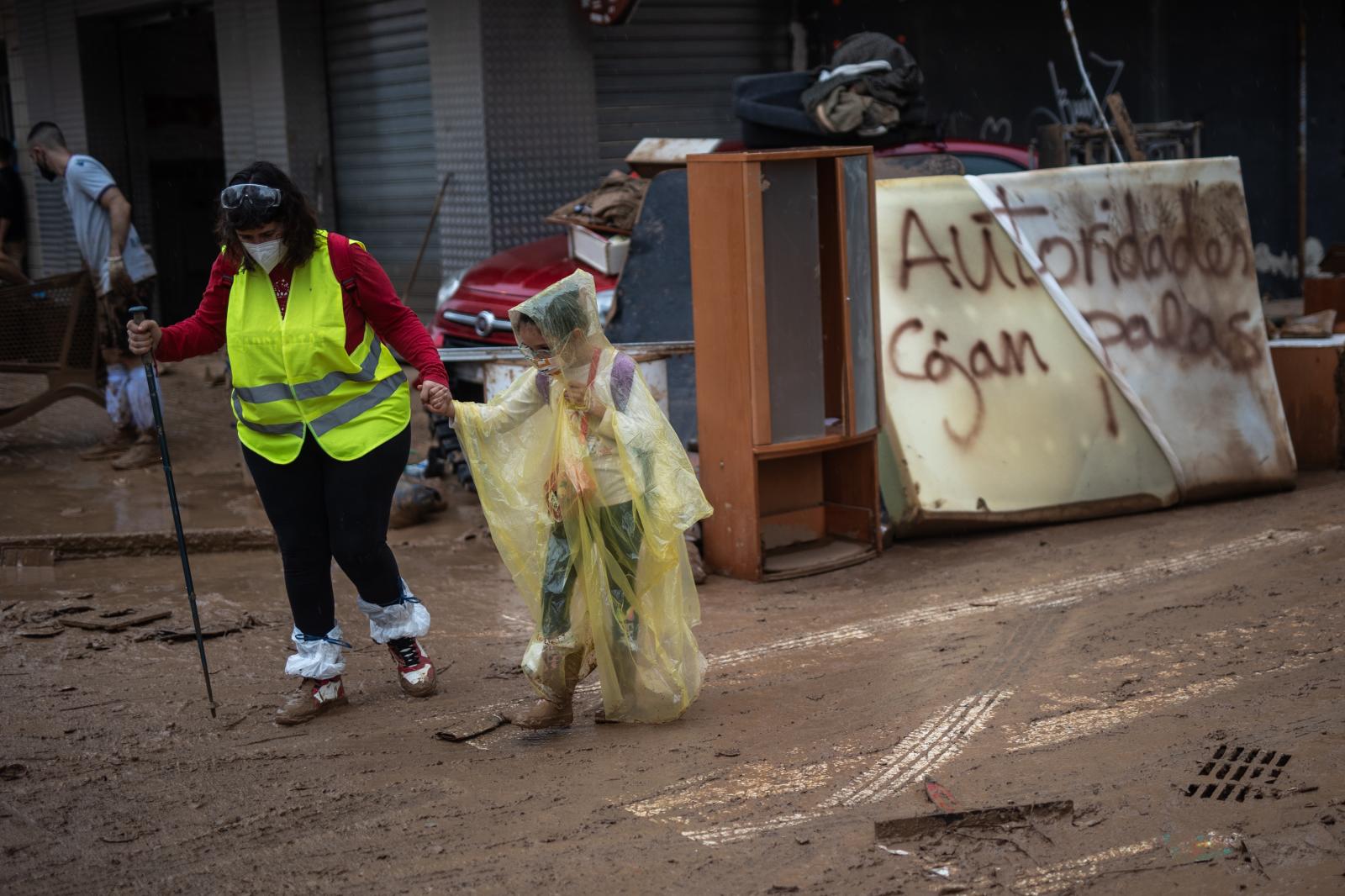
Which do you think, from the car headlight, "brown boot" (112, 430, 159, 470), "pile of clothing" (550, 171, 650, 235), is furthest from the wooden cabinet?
"brown boot" (112, 430, 159, 470)

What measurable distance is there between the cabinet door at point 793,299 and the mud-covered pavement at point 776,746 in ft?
2.62

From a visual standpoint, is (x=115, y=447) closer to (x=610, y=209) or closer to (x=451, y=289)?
(x=451, y=289)

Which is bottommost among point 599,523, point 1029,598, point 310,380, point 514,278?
point 1029,598

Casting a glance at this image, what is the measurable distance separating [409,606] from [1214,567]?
344cm

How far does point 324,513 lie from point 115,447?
5464 mm

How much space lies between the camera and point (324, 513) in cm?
475

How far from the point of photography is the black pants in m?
4.63

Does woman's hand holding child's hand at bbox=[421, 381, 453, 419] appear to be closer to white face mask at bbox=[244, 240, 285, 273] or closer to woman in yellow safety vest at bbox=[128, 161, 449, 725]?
woman in yellow safety vest at bbox=[128, 161, 449, 725]

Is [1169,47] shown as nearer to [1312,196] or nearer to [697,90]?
[1312,196]

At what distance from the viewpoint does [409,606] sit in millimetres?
4992

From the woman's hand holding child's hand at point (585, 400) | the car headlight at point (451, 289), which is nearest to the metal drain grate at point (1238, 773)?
the woman's hand holding child's hand at point (585, 400)

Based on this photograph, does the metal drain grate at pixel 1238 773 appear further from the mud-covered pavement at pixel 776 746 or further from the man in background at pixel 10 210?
the man in background at pixel 10 210

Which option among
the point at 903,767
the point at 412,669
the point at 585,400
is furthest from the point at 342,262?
the point at 903,767

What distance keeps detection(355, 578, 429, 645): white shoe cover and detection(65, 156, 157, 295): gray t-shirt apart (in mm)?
5028
